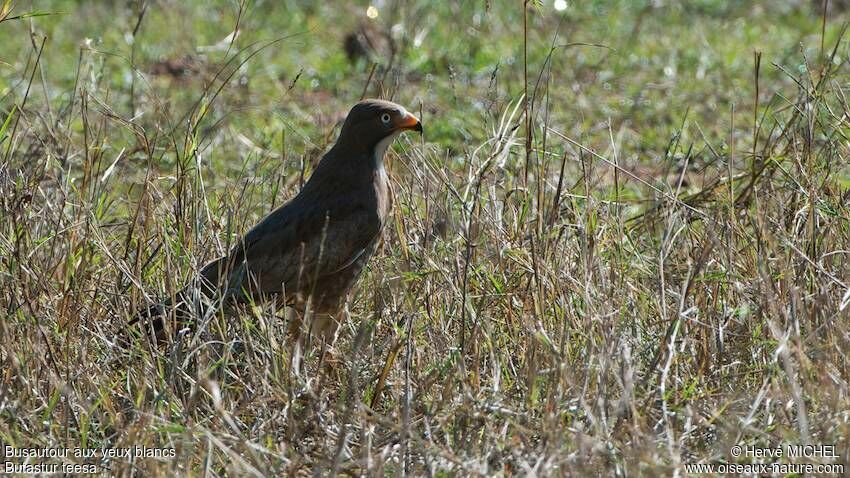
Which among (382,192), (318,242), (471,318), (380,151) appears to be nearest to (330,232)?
(318,242)

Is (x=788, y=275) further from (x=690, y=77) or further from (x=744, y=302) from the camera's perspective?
(x=690, y=77)

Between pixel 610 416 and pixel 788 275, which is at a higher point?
pixel 788 275

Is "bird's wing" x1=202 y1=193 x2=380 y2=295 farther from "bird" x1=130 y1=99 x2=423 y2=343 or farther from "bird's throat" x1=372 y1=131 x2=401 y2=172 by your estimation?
"bird's throat" x1=372 y1=131 x2=401 y2=172

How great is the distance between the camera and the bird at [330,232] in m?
5.13

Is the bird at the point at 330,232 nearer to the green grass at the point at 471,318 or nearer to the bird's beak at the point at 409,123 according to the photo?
the bird's beak at the point at 409,123

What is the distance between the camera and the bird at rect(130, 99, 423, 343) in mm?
5133

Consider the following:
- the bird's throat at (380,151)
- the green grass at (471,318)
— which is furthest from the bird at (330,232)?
the green grass at (471,318)

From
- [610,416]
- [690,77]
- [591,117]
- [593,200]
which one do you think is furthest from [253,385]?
[690,77]

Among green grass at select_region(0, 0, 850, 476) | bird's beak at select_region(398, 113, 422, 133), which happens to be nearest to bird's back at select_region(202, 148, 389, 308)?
green grass at select_region(0, 0, 850, 476)

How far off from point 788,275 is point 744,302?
0.31 m

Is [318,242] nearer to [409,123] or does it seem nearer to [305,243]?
[305,243]

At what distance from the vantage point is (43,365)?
4.25 m

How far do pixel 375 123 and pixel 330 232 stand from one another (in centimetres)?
50

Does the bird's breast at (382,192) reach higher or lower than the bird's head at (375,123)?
lower
